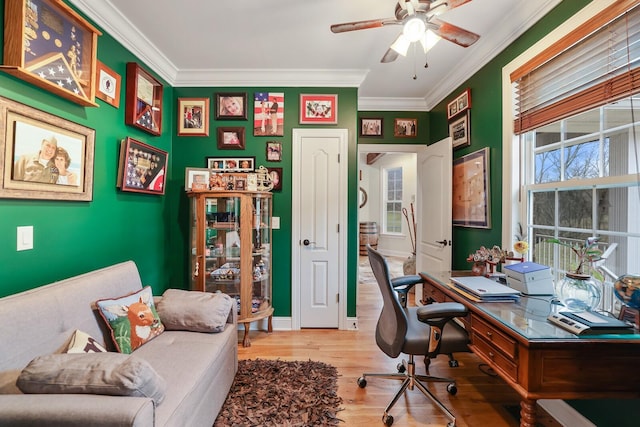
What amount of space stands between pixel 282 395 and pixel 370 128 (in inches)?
124

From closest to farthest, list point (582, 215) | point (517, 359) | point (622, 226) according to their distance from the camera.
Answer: point (517, 359) → point (622, 226) → point (582, 215)

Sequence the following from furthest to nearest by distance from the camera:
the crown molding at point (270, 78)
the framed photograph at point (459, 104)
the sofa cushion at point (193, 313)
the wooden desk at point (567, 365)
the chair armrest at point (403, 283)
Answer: the crown molding at point (270, 78)
the framed photograph at point (459, 104)
the chair armrest at point (403, 283)
the sofa cushion at point (193, 313)
the wooden desk at point (567, 365)

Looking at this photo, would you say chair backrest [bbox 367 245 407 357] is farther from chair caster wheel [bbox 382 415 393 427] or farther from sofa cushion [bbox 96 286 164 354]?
sofa cushion [bbox 96 286 164 354]

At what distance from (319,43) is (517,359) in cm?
262

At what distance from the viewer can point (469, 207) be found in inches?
110

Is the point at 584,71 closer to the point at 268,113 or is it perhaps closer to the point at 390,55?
the point at 390,55

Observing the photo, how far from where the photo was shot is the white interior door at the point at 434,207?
3.03m

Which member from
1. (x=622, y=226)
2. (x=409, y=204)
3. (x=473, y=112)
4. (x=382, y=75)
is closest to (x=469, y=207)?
(x=473, y=112)

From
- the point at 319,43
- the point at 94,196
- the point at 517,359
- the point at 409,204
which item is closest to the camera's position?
the point at 517,359

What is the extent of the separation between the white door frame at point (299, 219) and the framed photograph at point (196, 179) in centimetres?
89

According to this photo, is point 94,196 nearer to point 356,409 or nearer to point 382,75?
point 356,409

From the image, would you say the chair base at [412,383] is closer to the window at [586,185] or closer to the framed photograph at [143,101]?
the window at [586,185]

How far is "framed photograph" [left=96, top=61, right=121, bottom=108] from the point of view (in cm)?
203

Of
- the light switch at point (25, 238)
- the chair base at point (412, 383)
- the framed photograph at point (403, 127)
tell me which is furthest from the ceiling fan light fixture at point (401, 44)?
the light switch at point (25, 238)
